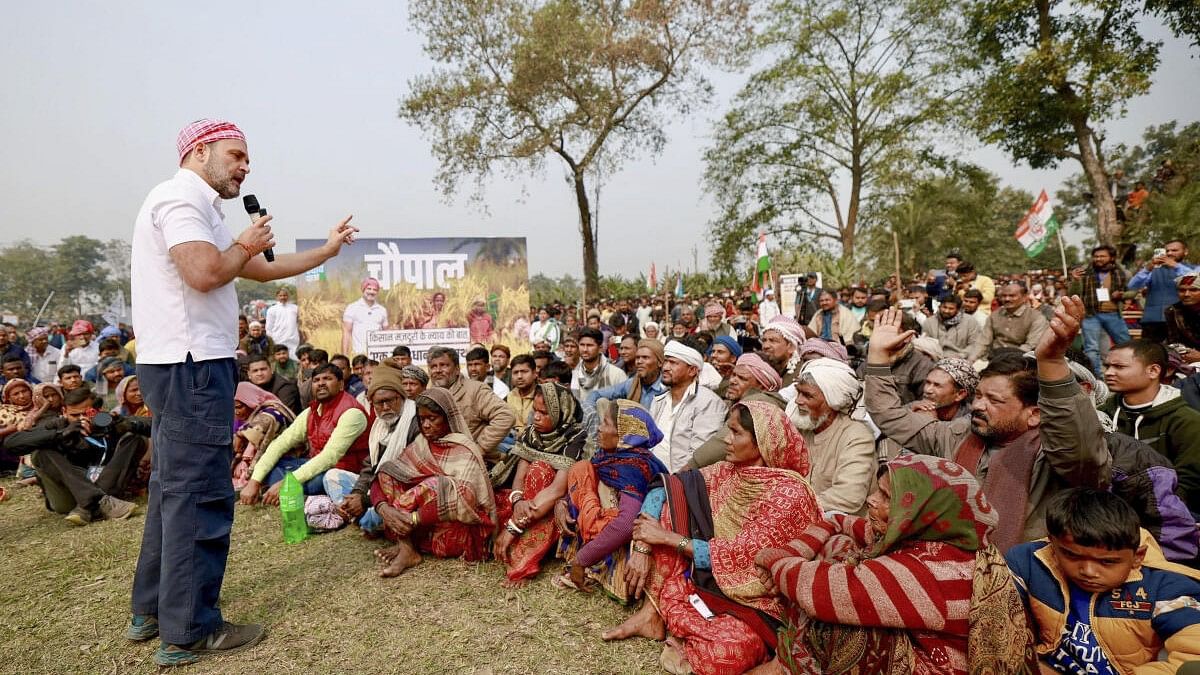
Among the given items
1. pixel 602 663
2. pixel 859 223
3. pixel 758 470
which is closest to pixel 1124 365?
pixel 758 470

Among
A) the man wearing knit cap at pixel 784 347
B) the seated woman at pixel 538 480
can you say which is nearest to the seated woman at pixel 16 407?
the seated woman at pixel 538 480

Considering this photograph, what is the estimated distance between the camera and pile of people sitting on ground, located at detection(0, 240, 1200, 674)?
1861 mm

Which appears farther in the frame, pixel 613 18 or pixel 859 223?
pixel 859 223

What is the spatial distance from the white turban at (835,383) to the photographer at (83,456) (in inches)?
187

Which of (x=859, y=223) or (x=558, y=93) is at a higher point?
(x=558, y=93)

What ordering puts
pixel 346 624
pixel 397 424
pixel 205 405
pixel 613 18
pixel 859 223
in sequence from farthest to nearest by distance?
pixel 859 223 → pixel 613 18 → pixel 397 424 → pixel 346 624 → pixel 205 405

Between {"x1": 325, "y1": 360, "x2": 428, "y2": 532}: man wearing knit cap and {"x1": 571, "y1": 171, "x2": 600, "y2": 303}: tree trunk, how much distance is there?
13763 mm

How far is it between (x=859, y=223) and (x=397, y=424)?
2222cm

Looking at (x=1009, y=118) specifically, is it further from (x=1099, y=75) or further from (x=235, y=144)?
(x=235, y=144)

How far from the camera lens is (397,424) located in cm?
464

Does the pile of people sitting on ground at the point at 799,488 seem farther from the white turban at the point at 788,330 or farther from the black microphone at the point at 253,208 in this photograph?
the black microphone at the point at 253,208

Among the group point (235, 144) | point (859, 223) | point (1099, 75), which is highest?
point (1099, 75)

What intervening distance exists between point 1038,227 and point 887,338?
1089 cm

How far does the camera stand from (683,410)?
13.5ft
